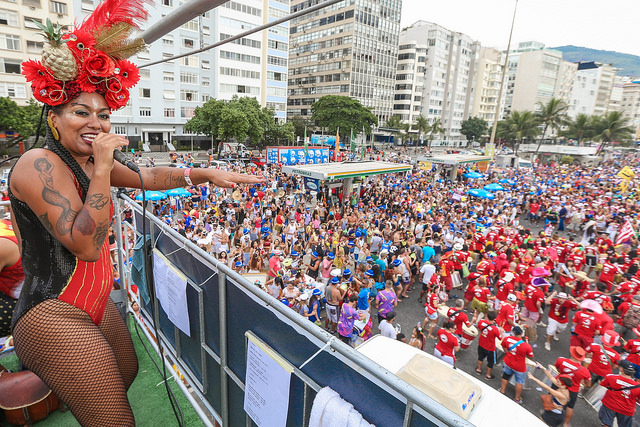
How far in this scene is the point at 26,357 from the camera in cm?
193

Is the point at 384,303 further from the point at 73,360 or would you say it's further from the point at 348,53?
the point at 348,53

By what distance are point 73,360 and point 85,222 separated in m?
0.83

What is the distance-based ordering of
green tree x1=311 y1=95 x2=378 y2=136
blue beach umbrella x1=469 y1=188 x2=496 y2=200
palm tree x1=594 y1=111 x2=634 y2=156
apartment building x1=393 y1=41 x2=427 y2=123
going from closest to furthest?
blue beach umbrella x1=469 y1=188 x2=496 y2=200
green tree x1=311 y1=95 x2=378 y2=136
palm tree x1=594 y1=111 x2=634 y2=156
apartment building x1=393 y1=41 x2=427 y2=123

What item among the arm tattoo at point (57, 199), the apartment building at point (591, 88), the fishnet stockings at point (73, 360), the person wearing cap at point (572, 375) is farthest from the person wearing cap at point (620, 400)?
the apartment building at point (591, 88)

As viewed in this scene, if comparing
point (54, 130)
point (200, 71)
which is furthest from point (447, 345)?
point (200, 71)

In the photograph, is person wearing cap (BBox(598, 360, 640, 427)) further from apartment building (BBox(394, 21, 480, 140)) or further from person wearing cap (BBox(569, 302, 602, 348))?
apartment building (BBox(394, 21, 480, 140))

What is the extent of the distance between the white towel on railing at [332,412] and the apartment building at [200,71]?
157 feet

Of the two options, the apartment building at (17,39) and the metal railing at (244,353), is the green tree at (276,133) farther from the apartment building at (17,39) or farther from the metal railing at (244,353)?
the metal railing at (244,353)

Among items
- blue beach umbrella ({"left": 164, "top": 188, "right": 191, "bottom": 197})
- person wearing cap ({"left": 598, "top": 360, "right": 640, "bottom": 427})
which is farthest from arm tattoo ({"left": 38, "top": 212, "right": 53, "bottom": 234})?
blue beach umbrella ({"left": 164, "top": 188, "right": 191, "bottom": 197})

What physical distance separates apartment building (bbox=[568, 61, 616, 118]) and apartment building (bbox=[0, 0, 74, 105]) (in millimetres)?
136408

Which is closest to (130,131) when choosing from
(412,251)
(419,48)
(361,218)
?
(361,218)

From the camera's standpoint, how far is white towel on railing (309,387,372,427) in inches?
60.1

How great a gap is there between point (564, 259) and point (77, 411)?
Result: 47.1 ft

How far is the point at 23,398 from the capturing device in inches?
119
